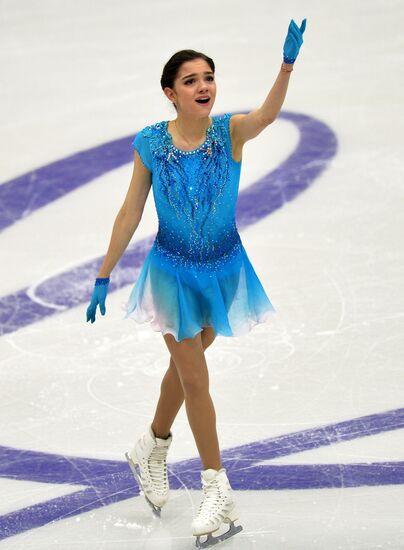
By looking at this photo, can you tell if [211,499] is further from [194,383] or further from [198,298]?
[198,298]

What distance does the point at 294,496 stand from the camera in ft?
12.3

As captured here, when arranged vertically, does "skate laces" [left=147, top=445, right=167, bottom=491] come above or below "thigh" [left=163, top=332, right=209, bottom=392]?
below

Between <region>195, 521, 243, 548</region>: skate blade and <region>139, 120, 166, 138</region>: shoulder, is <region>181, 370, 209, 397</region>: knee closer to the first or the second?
<region>195, 521, 243, 548</region>: skate blade

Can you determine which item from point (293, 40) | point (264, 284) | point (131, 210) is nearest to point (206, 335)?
point (131, 210)

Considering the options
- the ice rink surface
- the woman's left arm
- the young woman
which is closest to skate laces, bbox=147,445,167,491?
the ice rink surface

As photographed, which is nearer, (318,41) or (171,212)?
(171,212)

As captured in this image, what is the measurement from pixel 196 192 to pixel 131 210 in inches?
9.6

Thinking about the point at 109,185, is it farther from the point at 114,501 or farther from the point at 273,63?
the point at 114,501

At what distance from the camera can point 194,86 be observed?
345 centimetres

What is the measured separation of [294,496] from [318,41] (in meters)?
→ 5.11

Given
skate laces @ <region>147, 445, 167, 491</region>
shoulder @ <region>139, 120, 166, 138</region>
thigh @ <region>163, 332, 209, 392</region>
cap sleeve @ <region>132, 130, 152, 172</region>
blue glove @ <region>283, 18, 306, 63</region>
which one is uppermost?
blue glove @ <region>283, 18, 306, 63</region>

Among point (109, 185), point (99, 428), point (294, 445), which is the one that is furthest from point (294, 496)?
point (109, 185)

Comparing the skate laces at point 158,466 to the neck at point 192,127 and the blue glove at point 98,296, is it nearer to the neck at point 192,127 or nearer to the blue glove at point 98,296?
the blue glove at point 98,296

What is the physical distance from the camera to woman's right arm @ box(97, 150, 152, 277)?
3557 mm
